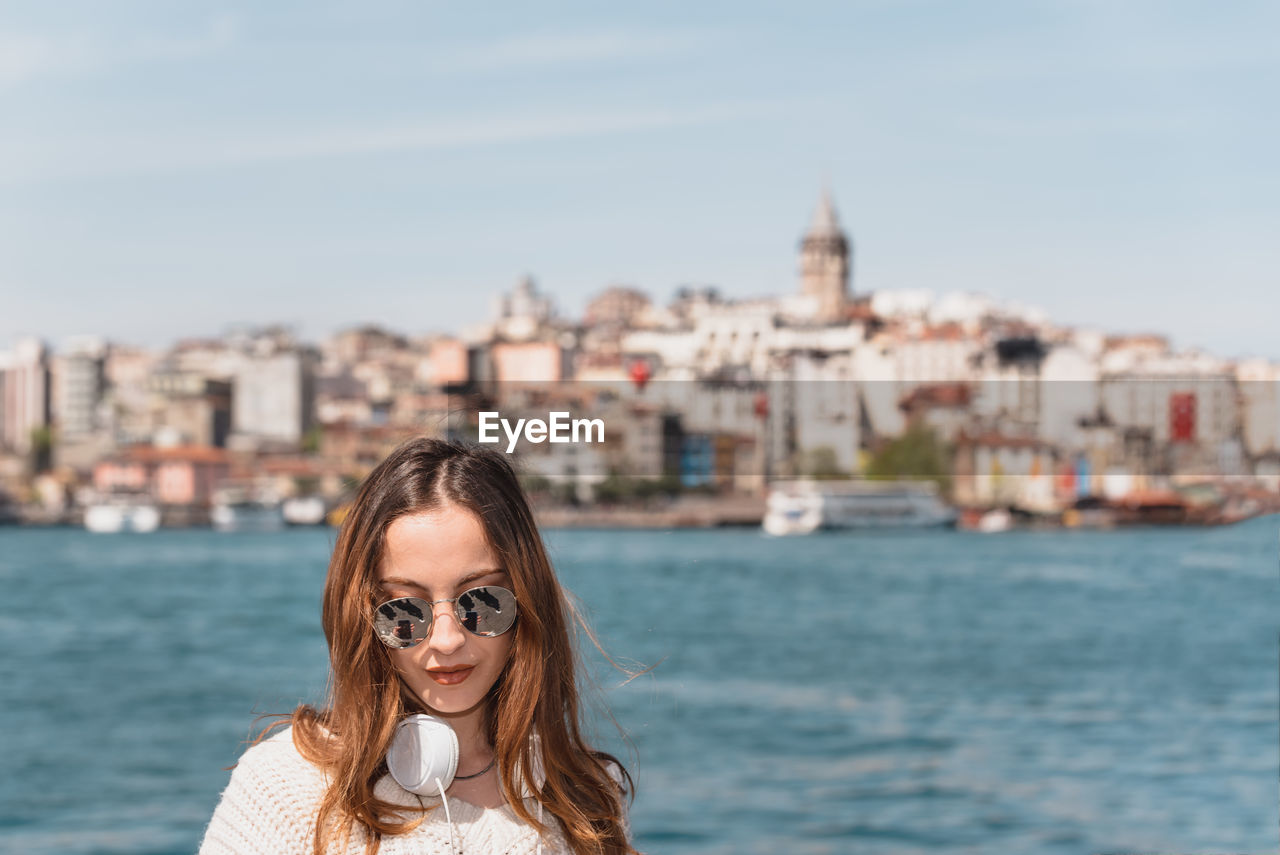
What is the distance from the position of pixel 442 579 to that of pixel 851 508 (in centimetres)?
4357

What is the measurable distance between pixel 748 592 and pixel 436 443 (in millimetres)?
27454

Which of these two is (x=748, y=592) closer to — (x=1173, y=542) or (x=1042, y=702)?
(x=1042, y=702)

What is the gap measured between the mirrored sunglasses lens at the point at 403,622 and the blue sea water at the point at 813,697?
0.17 meters

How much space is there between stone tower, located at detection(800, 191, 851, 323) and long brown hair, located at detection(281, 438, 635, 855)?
249ft

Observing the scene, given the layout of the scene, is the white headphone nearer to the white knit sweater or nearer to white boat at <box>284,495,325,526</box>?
the white knit sweater

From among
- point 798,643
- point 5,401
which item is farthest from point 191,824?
point 5,401

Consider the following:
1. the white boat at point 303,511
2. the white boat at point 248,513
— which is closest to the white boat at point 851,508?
the white boat at point 303,511

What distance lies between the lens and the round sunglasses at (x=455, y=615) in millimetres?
946

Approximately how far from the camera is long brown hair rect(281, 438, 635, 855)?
938 mm

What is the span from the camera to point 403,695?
98cm

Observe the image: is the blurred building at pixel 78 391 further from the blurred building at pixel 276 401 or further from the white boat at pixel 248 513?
the white boat at pixel 248 513

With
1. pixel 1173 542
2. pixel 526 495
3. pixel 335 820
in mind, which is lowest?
pixel 1173 542

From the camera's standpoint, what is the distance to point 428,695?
0.97 meters

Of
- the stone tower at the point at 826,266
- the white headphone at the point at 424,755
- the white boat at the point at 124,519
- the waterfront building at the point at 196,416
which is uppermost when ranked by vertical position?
the stone tower at the point at 826,266
